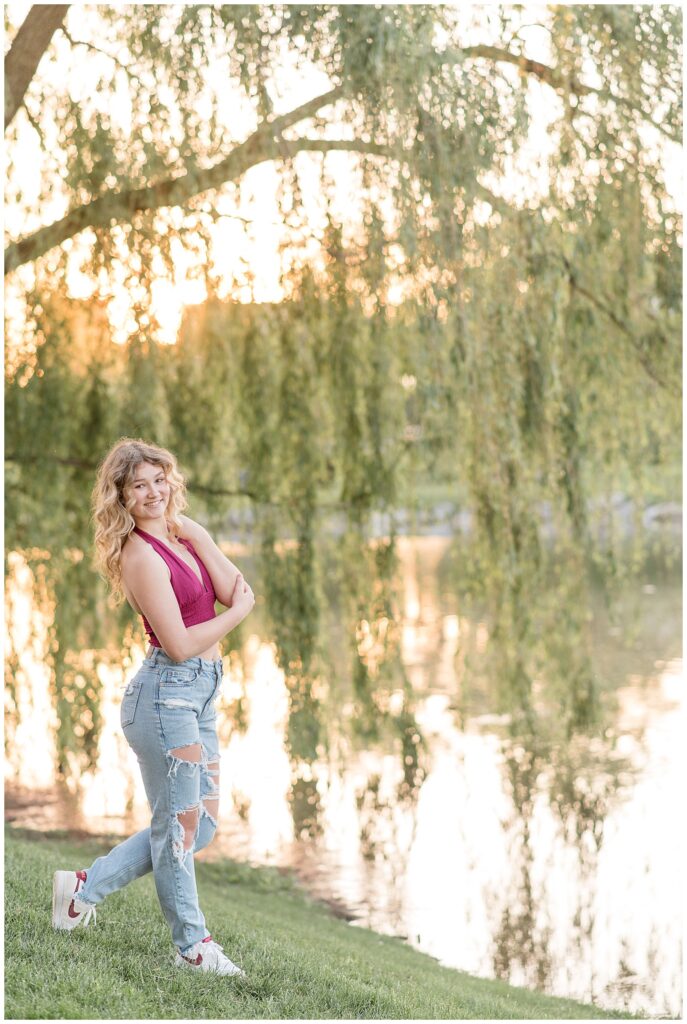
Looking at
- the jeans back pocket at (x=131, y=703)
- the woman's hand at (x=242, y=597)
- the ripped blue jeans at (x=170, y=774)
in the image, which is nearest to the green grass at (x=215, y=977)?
the ripped blue jeans at (x=170, y=774)

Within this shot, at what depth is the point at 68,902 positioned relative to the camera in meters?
3.50

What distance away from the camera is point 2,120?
16.0 ft

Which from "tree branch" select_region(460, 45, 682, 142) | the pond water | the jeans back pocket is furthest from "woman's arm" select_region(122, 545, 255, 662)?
"tree branch" select_region(460, 45, 682, 142)

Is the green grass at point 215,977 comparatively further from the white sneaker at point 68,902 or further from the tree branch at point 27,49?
the tree branch at point 27,49

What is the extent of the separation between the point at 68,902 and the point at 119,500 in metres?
1.20

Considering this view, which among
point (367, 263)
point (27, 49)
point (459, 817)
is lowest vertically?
point (459, 817)

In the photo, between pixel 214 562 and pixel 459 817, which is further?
pixel 459 817

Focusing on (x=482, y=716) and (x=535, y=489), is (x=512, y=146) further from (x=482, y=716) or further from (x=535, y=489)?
(x=482, y=716)

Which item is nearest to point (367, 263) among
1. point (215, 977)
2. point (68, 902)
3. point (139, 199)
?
point (139, 199)

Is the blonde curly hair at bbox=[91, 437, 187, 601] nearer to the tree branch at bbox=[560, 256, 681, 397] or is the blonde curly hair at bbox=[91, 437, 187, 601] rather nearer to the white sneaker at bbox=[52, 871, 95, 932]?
the white sneaker at bbox=[52, 871, 95, 932]

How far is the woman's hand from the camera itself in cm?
344

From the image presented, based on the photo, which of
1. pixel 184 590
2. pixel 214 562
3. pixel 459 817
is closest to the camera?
pixel 184 590

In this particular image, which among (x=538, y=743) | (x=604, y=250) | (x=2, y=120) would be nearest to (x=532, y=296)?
(x=604, y=250)

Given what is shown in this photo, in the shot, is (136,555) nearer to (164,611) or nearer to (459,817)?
(164,611)
